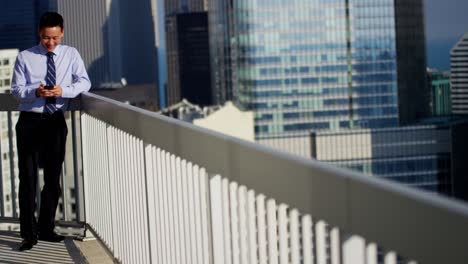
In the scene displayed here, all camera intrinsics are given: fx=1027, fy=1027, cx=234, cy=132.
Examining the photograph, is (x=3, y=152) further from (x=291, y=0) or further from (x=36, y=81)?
(x=291, y=0)

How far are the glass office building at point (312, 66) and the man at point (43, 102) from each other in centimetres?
10709

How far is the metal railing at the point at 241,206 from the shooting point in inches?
60.8

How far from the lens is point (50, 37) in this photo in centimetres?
443

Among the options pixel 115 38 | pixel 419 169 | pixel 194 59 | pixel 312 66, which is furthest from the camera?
pixel 194 59

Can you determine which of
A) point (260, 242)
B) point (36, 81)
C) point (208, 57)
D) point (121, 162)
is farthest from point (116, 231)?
point (208, 57)

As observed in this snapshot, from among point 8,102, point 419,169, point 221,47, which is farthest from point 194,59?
point 8,102

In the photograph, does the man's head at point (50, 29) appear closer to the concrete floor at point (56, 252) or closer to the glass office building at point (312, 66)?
the concrete floor at point (56, 252)

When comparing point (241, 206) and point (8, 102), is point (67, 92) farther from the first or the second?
point (241, 206)

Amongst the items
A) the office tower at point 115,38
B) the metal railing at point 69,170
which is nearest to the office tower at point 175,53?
the office tower at point 115,38

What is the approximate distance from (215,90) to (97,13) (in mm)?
24416

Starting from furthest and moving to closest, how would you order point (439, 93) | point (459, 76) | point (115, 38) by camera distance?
point (115, 38) → point (459, 76) → point (439, 93)

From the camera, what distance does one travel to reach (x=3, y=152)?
18.5 feet

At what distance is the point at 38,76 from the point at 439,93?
12819cm

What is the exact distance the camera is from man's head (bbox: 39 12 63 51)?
4.42 m
